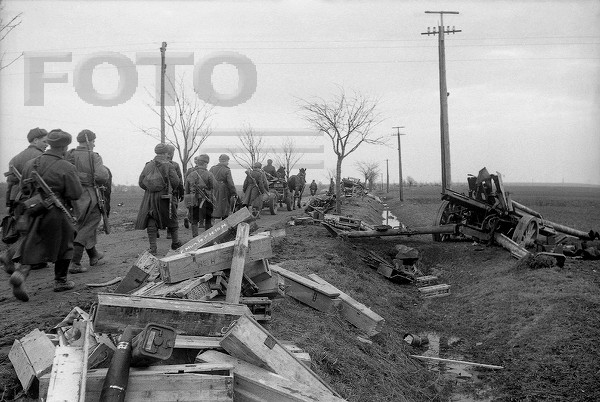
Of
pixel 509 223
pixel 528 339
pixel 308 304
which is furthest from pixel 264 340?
pixel 509 223

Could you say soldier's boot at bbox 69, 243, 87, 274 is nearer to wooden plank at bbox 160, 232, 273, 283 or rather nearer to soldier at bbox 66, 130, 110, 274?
soldier at bbox 66, 130, 110, 274

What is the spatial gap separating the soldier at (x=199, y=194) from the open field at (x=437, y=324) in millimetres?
787

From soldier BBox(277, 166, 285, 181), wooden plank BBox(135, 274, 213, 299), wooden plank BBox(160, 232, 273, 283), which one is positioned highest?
soldier BBox(277, 166, 285, 181)

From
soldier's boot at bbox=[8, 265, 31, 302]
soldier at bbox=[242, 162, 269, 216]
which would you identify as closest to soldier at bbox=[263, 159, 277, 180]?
soldier at bbox=[242, 162, 269, 216]

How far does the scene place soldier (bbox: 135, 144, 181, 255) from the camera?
910 cm

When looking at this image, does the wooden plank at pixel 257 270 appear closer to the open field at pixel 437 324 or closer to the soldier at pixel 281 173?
the open field at pixel 437 324

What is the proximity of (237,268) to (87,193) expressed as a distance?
12.9ft

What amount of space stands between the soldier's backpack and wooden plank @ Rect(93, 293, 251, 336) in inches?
205

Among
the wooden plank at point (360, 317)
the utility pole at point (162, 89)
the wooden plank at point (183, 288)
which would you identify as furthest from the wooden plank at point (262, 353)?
the utility pole at point (162, 89)

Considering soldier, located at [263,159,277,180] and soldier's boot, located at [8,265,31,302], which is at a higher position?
soldier, located at [263,159,277,180]

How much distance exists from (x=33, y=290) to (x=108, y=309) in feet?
10.9

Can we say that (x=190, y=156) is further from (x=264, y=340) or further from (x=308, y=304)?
(x=264, y=340)

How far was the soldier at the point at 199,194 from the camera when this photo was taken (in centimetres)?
1102

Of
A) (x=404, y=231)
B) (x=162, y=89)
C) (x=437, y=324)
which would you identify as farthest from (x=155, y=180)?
(x=162, y=89)
